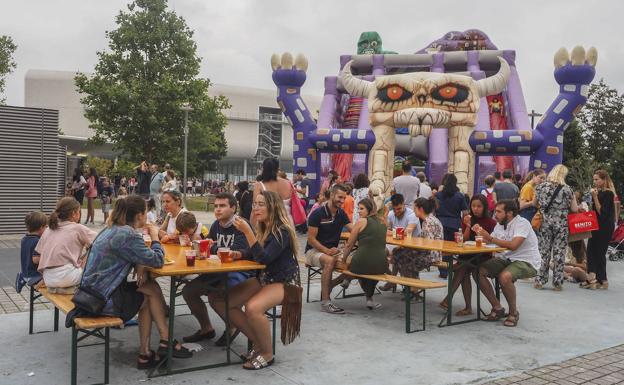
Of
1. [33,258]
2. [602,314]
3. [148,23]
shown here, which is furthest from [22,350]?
[148,23]

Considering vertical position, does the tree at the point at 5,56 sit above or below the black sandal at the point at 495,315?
above

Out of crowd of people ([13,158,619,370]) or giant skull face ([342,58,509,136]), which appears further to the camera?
giant skull face ([342,58,509,136])

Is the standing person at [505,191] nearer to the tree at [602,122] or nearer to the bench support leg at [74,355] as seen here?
the bench support leg at [74,355]

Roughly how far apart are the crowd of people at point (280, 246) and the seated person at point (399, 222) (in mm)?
14

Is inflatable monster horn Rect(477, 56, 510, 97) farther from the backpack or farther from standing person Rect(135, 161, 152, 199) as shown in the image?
standing person Rect(135, 161, 152, 199)

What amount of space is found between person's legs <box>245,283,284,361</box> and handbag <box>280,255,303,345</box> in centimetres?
14

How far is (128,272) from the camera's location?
4312 millimetres

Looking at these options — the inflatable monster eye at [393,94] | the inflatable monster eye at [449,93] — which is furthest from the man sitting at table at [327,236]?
the inflatable monster eye at [449,93]

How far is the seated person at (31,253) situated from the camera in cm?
535

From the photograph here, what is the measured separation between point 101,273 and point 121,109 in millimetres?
22957

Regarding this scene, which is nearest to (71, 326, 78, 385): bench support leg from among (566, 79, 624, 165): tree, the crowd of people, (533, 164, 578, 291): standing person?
the crowd of people

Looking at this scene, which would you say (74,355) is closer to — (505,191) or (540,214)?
(540,214)

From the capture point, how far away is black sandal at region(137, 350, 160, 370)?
4.51 metres

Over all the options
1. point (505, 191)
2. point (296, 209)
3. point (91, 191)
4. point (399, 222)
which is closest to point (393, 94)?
point (505, 191)
